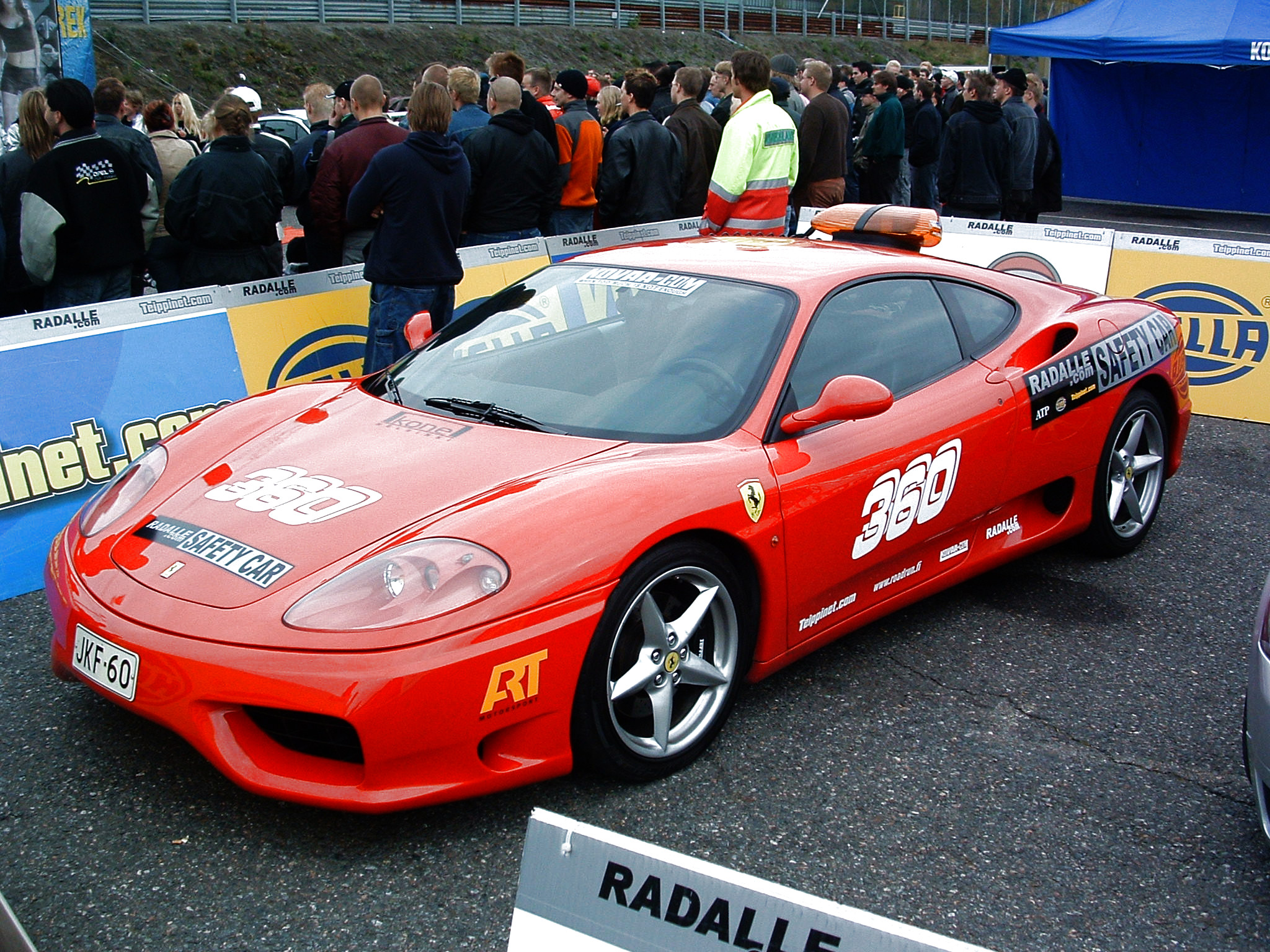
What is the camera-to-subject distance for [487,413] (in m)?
3.68

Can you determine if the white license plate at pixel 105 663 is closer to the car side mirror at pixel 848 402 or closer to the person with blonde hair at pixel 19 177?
the car side mirror at pixel 848 402

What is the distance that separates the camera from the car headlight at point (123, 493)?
3.47 m

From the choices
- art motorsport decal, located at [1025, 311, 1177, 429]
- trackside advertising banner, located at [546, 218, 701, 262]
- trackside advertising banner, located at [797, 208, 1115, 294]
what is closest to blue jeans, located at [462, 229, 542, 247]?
trackside advertising banner, located at [546, 218, 701, 262]

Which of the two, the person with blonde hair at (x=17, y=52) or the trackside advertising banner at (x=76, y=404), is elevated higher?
the person with blonde hair at (x=17, y=52)

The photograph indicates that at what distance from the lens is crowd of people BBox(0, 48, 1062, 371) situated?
5832mm

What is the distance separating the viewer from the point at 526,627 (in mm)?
2885

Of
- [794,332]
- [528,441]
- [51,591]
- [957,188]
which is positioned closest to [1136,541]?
[794,332]

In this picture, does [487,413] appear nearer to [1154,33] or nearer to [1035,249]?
[1035,249]

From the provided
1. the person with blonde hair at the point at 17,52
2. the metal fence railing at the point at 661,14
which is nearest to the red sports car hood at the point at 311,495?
the person with blonde hair at the point at 17,52

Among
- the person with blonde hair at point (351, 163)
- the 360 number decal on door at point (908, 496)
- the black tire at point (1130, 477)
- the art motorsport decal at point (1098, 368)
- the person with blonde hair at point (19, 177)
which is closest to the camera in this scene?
the 360 number decal on door at point (908, 496)

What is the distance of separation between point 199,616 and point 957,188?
8.23 metres

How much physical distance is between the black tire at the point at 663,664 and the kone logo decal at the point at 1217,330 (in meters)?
4.75

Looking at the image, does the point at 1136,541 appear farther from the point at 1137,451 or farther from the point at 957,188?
the point at 957,188

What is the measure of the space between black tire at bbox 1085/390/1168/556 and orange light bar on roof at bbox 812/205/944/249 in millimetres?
1213
